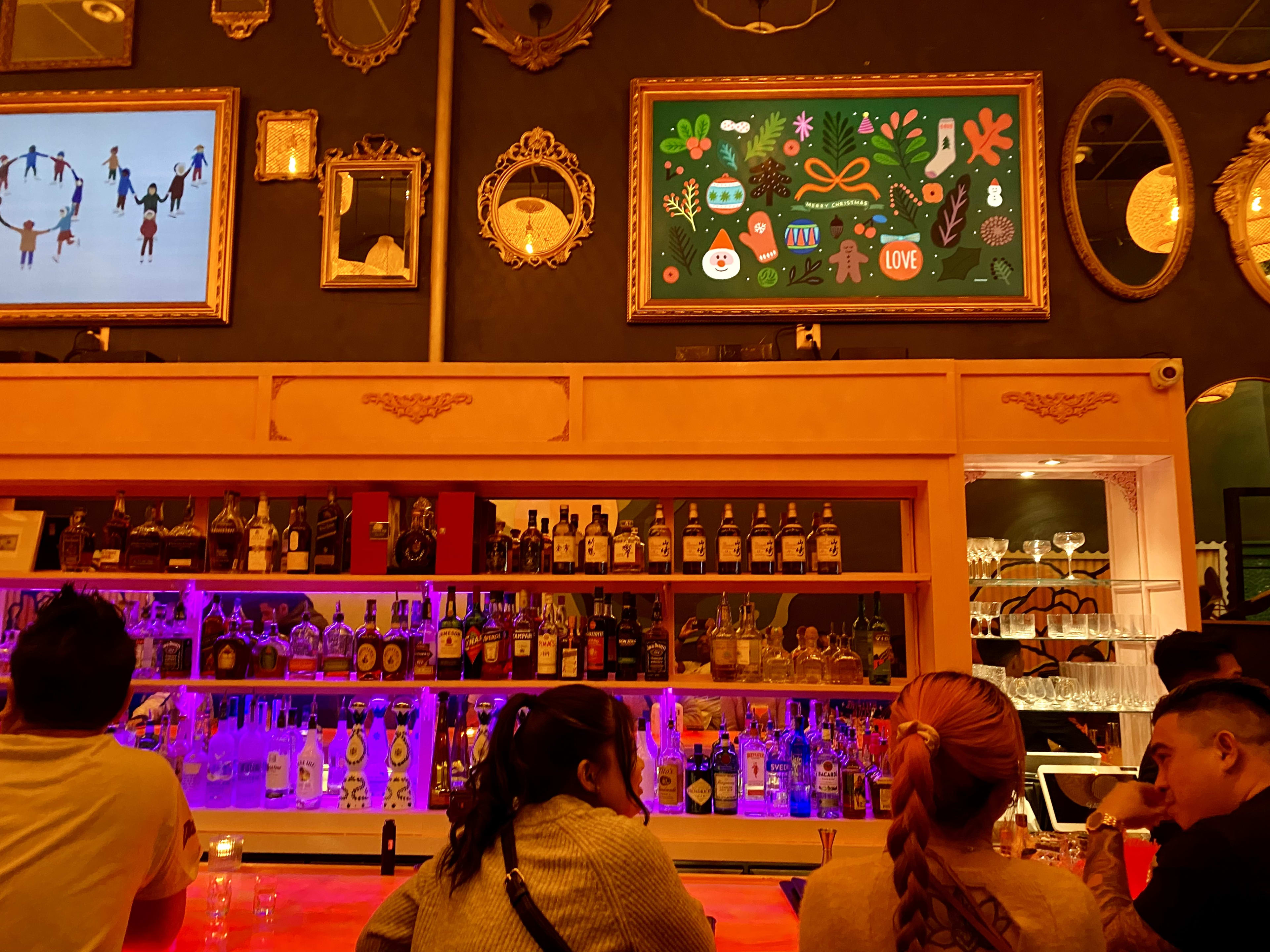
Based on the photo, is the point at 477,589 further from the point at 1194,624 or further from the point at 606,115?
the point at 1194,624

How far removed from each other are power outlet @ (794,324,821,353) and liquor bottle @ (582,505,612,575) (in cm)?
99

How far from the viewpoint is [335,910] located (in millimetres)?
2457

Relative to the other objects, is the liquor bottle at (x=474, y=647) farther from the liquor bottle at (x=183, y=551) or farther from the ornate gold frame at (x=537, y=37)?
the ornate gold frame at (x=537, y=37)

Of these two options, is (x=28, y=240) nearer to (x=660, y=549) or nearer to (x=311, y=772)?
(x=311, y=772)

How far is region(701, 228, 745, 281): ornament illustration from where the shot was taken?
13.5 feet

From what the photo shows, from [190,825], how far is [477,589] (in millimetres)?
1866

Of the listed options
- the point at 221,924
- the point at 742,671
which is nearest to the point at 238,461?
the point at 221,924

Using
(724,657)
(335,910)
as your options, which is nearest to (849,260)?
(724,657)

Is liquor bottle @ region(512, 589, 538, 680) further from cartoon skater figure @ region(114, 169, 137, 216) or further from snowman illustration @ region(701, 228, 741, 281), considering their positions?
cartoon skater figure @ region(114, 169, 137, 216)

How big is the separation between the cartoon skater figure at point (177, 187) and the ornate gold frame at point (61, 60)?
603mm

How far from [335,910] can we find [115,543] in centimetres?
197

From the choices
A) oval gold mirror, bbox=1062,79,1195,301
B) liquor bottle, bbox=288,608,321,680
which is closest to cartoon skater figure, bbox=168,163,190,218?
liquor bottle, bbox=288,608,321,680

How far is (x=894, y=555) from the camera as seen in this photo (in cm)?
370

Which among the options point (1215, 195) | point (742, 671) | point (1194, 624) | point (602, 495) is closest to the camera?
point (1194, 624)
